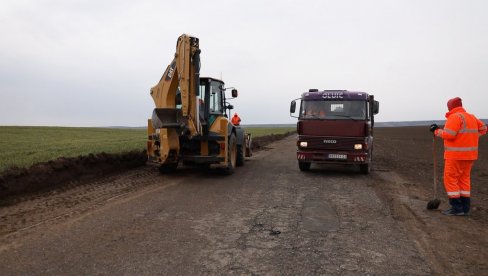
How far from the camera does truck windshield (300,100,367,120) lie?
11.7 m

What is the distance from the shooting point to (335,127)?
38.3 feet

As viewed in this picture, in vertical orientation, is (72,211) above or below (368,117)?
below

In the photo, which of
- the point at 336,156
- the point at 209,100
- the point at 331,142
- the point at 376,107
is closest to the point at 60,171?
the point at 209,100

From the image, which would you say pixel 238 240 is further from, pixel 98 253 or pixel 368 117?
pixel 368 117

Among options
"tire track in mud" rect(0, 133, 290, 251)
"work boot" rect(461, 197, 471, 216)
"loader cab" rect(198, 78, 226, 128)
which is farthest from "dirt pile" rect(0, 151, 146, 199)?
"work boot" rect(461, 197, 471, 216)

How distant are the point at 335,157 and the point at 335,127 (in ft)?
2.81

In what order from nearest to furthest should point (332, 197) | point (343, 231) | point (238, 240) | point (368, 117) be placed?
point (238, 240) → point (343, 231) → point (332, 197) → point (368, 117)

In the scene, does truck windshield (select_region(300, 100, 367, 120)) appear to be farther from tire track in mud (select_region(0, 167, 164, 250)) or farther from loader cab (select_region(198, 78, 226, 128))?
tire track in mud (select_region(0, 167, 164, 250))

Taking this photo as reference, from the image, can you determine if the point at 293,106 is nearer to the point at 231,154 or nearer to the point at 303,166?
the point at 303,166

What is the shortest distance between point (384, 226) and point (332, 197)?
7.44ft

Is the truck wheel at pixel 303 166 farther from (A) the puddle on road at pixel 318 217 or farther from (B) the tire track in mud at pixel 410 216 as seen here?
(A) the puddle on road at pixel 318 217

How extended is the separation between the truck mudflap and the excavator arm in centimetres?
334

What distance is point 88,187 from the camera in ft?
30.0

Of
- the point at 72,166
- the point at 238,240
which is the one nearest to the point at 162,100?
the point at 72,166
